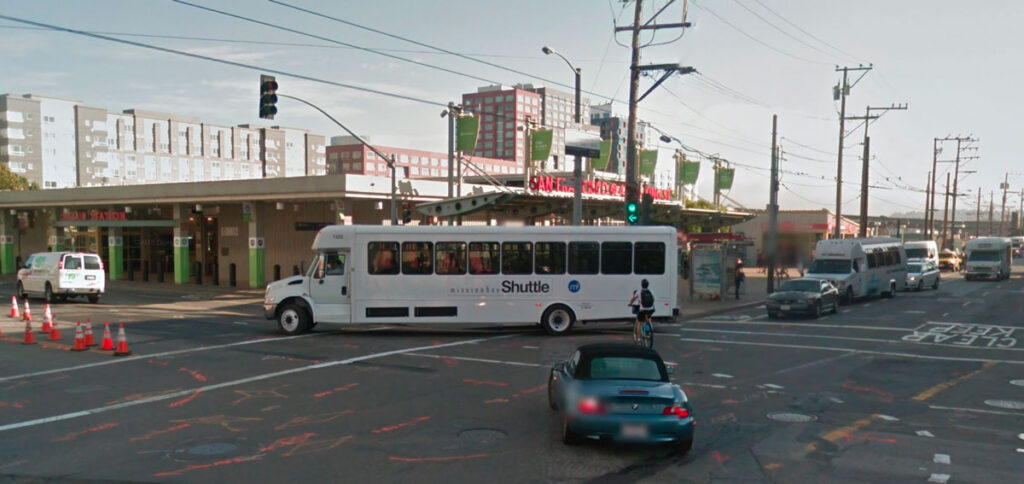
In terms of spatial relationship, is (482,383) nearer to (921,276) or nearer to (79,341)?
(79,341)

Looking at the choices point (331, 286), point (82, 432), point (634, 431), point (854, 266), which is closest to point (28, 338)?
point (331, 286)

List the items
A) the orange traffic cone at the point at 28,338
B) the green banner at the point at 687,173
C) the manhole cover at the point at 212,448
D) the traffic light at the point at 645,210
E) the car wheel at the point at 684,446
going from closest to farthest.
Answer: the car wheel at the point at 684,446
the manhole cover at the point at 212,448
the orange traffic cone at the point at 28,338
the traffic light at the point at 645,210
the green banner at the point at 687,173

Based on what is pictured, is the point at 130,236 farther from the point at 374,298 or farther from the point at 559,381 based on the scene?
the point at 559,381

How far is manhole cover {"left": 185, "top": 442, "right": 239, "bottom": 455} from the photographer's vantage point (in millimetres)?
9312

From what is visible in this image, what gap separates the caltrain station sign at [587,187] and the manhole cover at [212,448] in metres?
21.9

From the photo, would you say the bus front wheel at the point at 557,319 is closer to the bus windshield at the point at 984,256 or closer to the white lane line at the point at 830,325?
the white lane line at the point at 830,325

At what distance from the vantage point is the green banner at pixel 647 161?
44.0 m

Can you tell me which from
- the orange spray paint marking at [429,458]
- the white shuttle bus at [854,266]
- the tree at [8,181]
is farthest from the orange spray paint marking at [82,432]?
the tree at [8,181]

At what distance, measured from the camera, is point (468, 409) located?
38.4 feet

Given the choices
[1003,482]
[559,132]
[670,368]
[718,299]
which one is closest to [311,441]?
[670,368]

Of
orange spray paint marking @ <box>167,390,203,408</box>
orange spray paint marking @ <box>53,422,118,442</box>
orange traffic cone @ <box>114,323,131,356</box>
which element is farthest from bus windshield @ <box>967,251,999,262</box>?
orange spray paint marking @ <box>53,422,118,442</box>

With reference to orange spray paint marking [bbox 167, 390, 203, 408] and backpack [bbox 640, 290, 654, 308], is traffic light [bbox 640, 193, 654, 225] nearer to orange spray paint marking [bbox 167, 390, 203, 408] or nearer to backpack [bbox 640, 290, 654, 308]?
backpack [bbox 640, 290, 654, 308]

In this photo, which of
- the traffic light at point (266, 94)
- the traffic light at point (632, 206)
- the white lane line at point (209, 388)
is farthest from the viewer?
the traffic light at point (632, 206)

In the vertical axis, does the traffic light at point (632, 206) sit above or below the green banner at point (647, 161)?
below
